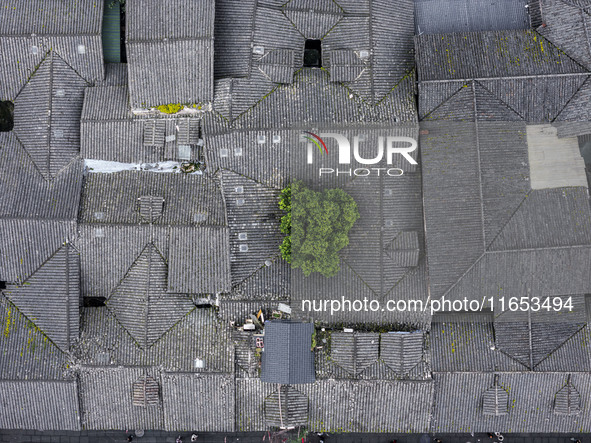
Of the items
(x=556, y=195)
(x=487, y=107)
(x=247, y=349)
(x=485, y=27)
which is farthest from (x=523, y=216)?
(x=247, y=349)

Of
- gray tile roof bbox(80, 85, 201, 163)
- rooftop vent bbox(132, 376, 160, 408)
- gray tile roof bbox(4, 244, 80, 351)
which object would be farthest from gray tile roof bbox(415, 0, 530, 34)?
rooftop vent bbox(132, 376, 160, 408)

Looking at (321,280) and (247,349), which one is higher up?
(321,280)

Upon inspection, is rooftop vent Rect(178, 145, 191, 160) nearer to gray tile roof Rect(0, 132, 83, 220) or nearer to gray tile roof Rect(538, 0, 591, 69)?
gray tile roof Rect(0, 132, 83, 220)

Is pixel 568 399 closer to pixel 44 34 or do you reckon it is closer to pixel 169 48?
pixel 169 48

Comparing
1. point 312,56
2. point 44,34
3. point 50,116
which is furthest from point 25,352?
point 312,56

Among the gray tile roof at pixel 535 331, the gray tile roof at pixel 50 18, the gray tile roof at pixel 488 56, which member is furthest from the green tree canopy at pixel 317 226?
the gray tile roof at pixel 50 18

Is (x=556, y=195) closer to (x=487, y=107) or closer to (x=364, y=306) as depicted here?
(x=487, y=107)

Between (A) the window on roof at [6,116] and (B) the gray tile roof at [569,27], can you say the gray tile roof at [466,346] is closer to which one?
(B) the gray tile roof at [569,27]
